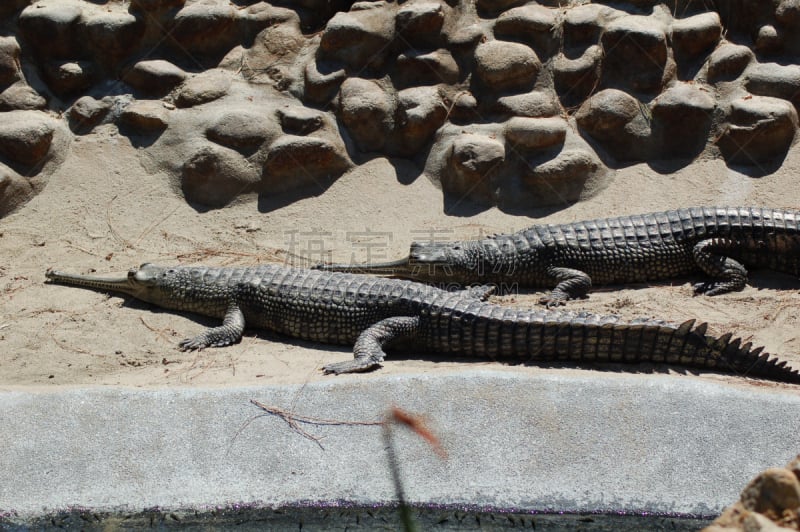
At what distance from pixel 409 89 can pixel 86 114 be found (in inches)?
128

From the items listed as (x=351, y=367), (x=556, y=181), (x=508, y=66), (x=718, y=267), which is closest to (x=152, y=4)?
(x=508, y=66)

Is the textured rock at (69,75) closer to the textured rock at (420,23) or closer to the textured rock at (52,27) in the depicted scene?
the textured rock at (52,27)

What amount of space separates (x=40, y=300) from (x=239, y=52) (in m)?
3.47

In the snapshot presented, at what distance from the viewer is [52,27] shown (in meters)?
7.79

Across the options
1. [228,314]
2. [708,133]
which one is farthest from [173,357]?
[708,133]

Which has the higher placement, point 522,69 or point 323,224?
point 522,69

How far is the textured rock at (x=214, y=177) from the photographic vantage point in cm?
723

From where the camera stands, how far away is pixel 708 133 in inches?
286

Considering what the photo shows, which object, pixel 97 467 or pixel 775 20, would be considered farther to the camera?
pixel 775 20

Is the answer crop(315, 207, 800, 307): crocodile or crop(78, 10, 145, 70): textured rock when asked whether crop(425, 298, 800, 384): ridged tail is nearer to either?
crop(315, 207, 800, 307): crocodile

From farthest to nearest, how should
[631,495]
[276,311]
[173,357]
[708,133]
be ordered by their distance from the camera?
[708,133]
[276,311]
[173,357]
[631,495]

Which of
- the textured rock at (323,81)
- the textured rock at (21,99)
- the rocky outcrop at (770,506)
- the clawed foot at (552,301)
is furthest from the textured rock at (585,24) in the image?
the rocky outcrop at (770,506)

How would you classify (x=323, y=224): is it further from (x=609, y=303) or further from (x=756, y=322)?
(x=756, y=322)

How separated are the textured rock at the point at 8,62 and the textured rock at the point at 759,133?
697cm
